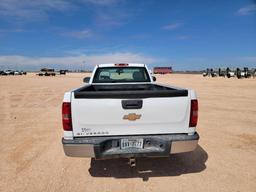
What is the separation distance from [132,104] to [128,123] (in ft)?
0.97

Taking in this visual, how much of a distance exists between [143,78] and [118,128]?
11.0ft

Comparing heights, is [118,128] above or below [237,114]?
above

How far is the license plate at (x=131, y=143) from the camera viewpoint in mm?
3668

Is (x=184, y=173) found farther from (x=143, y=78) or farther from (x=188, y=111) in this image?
(x=143, y=78)

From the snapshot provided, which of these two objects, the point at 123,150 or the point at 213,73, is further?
the point at 213,73

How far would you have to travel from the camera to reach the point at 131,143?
12.1 feet

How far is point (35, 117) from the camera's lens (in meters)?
9.33

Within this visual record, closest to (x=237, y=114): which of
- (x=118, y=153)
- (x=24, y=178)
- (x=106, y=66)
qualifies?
(x=106, y=66)

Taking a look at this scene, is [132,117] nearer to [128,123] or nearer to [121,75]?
[128,123]

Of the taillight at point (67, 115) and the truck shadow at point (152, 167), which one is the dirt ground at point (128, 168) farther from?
the taillight at point (67, 115)

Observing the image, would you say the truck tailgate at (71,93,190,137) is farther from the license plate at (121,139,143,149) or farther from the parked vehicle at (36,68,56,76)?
the parked vehicle at (36,68,56,76)

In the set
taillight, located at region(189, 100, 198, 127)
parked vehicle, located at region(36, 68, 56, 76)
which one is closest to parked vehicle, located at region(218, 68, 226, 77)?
parked vehicle, located at region(36, 68, 56, 76)

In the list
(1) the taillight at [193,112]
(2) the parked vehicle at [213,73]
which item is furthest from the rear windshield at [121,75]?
(2) the parked vehicle at [213,73]

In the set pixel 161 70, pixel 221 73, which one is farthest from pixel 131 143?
pixel 161 70
